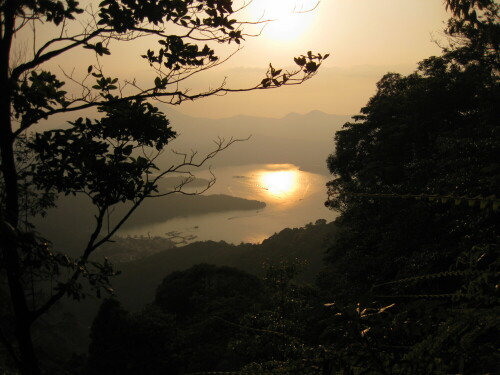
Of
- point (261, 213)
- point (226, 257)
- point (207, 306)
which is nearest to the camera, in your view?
point (207, 306)

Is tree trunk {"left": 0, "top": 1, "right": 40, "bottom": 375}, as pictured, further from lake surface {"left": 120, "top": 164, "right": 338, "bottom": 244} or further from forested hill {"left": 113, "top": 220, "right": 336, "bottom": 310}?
lake surface {"left": 120, "top": 164, "right": 338, "bottom": 244}

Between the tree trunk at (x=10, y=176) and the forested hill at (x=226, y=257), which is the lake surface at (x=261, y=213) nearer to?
the forested hill at (x=226, y=257)

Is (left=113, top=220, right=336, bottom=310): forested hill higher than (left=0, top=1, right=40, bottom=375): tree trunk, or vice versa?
(left=0, top=1, right=40, bottom=375): tree trunk

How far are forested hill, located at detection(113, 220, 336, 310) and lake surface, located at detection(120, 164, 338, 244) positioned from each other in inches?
543

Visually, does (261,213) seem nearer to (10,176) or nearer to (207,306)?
(207,306)

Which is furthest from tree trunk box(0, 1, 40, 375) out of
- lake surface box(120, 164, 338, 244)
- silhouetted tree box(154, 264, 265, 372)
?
lake surface box(120, 164, 338, 244)

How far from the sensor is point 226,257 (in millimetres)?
45156

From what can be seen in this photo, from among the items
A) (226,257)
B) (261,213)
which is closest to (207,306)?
(226,257)

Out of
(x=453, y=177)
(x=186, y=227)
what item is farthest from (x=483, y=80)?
(x=186, y=227)

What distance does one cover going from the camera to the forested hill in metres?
36.8

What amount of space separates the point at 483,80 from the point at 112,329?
18.1 metres

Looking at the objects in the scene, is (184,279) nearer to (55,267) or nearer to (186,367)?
(186,367)

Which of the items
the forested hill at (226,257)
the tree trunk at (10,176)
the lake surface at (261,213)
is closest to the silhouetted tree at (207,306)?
the tree trunk at (10,176)

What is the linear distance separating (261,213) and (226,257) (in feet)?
106
